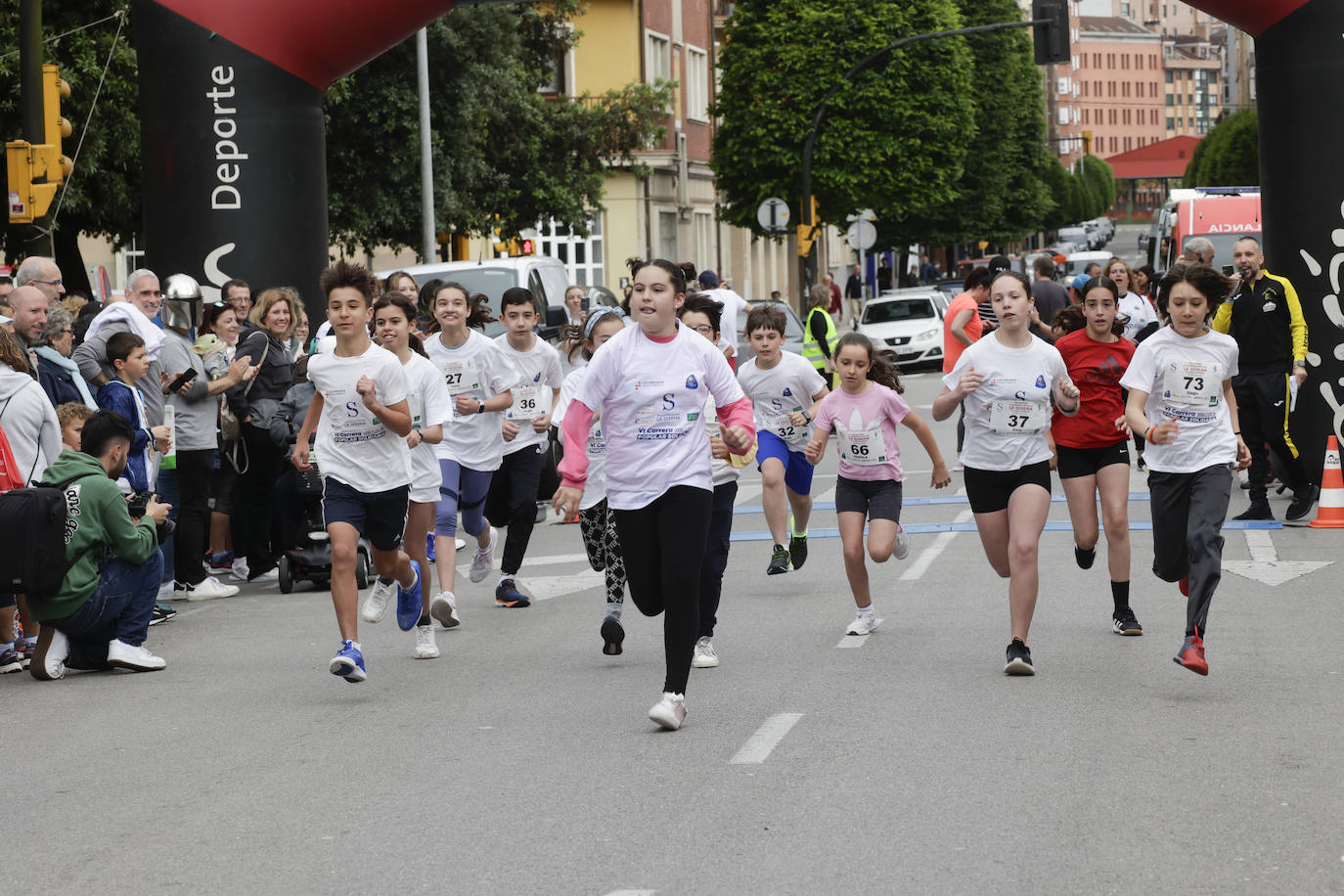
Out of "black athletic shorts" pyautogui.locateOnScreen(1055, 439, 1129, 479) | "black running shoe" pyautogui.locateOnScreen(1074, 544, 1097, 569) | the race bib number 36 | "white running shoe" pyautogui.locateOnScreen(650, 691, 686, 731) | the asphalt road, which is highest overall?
the race bib number 36

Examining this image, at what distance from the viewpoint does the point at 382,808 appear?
666 centimetres

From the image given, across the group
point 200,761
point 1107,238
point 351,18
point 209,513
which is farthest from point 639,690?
point 1107,238

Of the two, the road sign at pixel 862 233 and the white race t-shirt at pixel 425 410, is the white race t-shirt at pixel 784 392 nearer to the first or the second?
the white race t-shirt at pixel 425 410

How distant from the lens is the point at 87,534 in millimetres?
9602

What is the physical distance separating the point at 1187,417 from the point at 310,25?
903cm

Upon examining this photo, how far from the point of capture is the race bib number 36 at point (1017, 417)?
29.8ft

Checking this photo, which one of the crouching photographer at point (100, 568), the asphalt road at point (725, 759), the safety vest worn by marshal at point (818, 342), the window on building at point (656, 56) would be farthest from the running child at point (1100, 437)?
the window on building at point (656, 56)

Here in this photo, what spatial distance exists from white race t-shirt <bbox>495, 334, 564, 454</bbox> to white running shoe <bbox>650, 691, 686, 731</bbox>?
3669mm

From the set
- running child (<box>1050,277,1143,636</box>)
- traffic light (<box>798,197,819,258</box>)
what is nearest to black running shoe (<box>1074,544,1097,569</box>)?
running child (<box>1050,277,1143,636</box>)

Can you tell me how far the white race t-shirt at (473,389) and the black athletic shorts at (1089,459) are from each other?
10.3 feet

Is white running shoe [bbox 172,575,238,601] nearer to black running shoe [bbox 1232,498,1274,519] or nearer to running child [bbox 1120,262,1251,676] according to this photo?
running child [bbox 1120,262,1251,676]

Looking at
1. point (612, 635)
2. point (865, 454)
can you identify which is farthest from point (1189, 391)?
point (612, 635)

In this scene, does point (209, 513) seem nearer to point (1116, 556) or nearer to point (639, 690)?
point (639, 690)

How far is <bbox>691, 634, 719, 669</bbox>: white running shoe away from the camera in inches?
367
